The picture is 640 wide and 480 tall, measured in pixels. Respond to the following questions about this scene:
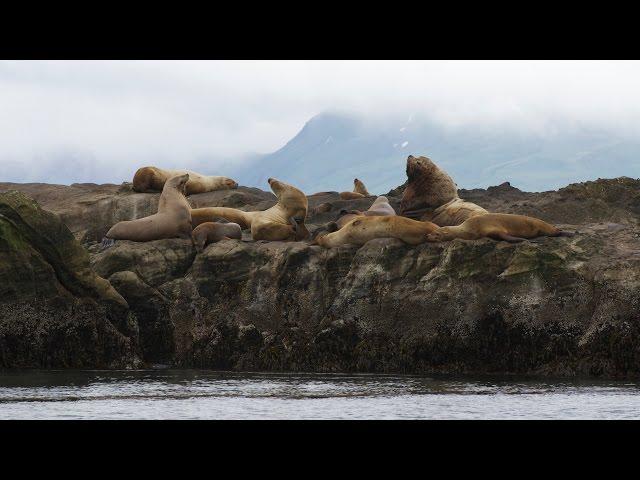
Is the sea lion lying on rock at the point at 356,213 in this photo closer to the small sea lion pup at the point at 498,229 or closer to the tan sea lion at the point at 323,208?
the tan sea lion at the point at 323,208

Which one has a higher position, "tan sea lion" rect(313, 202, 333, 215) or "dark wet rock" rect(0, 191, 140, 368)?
"tan sea lion" rect(313, 202, 333, 215)

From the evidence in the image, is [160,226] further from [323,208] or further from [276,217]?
[323,208]

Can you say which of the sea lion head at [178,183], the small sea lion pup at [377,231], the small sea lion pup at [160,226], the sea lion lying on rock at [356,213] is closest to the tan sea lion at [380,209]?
the sea lion lying on rock at [356,213]

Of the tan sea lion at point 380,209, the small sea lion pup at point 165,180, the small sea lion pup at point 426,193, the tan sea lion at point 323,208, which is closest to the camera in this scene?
the tan sea lion at point 380,209

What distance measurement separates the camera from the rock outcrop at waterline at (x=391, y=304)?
1486cm

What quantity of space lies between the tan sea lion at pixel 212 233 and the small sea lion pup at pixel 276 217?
29 centimetres

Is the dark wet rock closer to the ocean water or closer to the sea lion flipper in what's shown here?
the ocean water

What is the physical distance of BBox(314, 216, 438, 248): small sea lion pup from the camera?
16.6m

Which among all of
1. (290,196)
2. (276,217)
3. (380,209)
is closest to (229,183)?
(290,196)

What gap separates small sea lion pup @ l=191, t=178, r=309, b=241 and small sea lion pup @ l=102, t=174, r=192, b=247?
1.01 ft

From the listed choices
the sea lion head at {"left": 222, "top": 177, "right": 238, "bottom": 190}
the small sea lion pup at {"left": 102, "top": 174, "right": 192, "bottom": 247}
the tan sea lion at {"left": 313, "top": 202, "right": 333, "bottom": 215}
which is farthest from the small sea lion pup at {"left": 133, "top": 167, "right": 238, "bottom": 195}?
the small sea lion pup at {"left": 102, "top": 174, "right": 192, "bottom": 247}

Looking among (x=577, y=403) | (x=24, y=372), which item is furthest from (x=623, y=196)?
(x=24, y=372)

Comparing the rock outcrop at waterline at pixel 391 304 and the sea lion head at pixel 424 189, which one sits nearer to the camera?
the rock outcrop at waterline at pixel 391 304

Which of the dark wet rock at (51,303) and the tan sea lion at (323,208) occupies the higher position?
the tan sea lion at (323,208)
